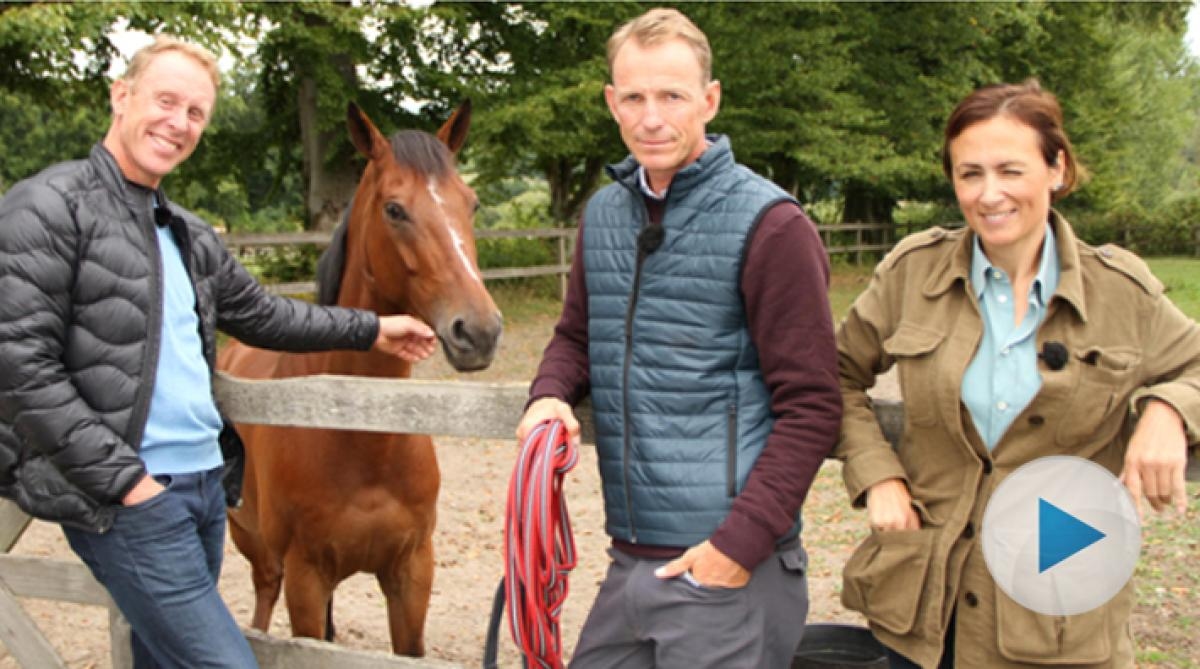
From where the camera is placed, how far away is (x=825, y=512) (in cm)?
662

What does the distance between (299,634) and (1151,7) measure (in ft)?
87.2

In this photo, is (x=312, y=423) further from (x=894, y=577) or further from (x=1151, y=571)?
(x=1151, y=571)

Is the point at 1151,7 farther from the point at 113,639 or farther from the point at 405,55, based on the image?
the point at 113,639

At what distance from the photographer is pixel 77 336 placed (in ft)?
7.02

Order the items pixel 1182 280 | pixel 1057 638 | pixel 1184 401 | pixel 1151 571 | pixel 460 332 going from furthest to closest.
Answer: pixel 1182 280 < pixel 1151 571 < pixel 460 332 < pixel 1057 638 < pixel 1184 401

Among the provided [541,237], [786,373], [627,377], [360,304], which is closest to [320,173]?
[541,237]

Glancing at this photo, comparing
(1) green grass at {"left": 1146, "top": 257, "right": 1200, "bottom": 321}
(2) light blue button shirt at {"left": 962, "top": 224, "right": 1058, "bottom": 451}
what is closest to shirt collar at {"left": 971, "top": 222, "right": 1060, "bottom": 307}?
(2) light blue button shirt at {"left": 962, "top": 224, "right": 1058, "bottom": 451}

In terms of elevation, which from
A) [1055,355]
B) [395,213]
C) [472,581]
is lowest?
[472,581]

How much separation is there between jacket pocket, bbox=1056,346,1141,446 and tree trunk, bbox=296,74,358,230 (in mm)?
14162

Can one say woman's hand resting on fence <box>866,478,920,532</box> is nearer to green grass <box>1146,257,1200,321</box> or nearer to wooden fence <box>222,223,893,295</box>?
wooden fence <box>222,223,893,295</box>

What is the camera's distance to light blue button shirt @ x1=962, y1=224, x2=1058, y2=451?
1.82 meters

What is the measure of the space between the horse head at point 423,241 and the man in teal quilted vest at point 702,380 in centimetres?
118

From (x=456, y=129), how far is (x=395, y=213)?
0.66 meters

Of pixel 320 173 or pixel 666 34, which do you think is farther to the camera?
pixel 320 173
